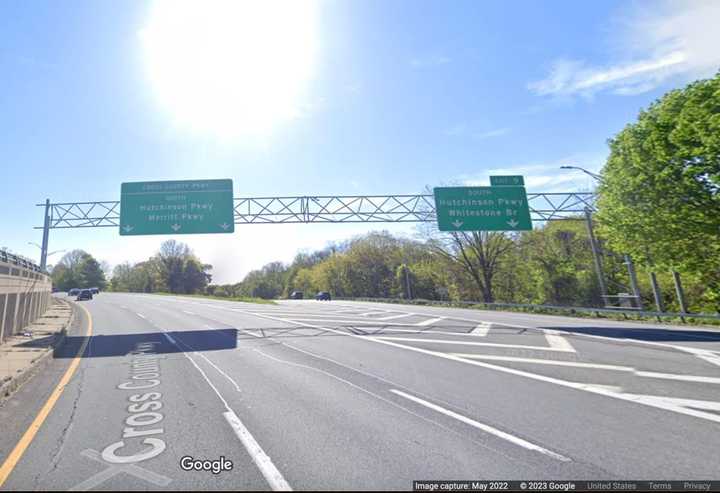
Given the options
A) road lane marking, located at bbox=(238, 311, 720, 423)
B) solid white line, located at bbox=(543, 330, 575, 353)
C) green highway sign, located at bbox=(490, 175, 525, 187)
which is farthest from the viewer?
green highway sign, located at bbox=(490, 175, 525, 187)

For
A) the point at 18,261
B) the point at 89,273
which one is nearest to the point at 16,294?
the point at 18,261

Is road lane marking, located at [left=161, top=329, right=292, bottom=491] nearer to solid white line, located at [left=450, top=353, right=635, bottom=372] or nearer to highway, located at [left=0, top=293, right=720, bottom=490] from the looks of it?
highway, located at [left=0, top=293, right=720, bottom=490]

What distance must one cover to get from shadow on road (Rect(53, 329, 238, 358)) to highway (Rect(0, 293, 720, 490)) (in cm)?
81

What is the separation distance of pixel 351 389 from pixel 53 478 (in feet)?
13.7

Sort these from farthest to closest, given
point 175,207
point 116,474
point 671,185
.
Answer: point 175,207 → point 671,185 → point 116,474

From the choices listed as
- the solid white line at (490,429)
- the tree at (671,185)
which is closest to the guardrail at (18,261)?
the solid white line at (490,429)

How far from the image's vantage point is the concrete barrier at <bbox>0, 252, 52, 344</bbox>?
A: 11.9 metres

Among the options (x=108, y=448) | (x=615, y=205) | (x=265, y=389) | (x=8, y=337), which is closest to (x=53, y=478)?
(x=108, y=448)

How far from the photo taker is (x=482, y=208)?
1847 cm

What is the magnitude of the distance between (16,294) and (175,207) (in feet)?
23.8

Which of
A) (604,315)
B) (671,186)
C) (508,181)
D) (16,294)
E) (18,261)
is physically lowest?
(604,315)

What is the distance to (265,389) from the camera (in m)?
6.28

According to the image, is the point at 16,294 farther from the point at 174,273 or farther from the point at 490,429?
the point at 174,273

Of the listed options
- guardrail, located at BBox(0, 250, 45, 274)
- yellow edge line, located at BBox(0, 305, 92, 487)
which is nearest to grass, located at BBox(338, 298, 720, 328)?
yellow edge line, located at BBox(0, 305, 92, 487)
